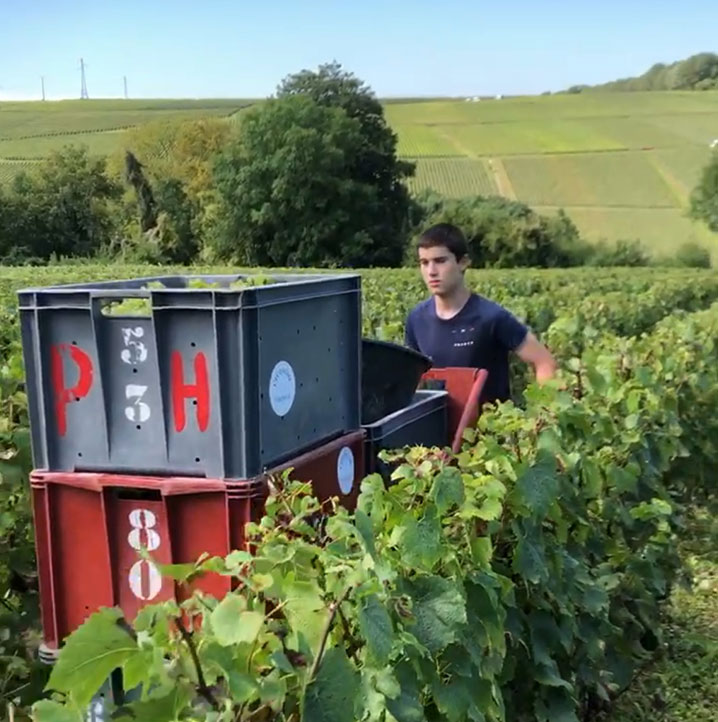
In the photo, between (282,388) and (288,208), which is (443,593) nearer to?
(282,388)

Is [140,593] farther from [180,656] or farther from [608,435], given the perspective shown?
[608,435]

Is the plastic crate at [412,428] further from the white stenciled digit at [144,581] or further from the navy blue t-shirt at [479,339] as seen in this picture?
the white stenciled digit at [144,581]

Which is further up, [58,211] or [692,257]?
[58,211]

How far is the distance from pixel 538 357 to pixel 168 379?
2597 mm

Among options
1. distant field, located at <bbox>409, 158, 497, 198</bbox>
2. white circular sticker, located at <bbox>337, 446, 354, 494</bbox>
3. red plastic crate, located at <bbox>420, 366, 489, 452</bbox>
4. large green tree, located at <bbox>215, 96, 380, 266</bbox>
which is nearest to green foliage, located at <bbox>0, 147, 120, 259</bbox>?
large green tree, located at <bbox>215, 96, 380, 266</bbox>

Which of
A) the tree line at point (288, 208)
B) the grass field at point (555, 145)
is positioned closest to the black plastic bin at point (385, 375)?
the tree line at point (288, 208)

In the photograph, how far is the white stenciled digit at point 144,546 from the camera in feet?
9.71

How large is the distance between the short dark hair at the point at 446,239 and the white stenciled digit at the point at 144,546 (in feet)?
8.53

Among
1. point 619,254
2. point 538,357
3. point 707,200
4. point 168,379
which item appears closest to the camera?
point 168,379

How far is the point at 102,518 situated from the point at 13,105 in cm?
10460

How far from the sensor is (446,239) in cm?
527

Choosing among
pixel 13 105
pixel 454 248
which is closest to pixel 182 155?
pixel 13 105

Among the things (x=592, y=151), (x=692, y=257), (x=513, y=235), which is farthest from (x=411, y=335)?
(x=592, y=151)

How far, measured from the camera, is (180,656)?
6.56 ft
